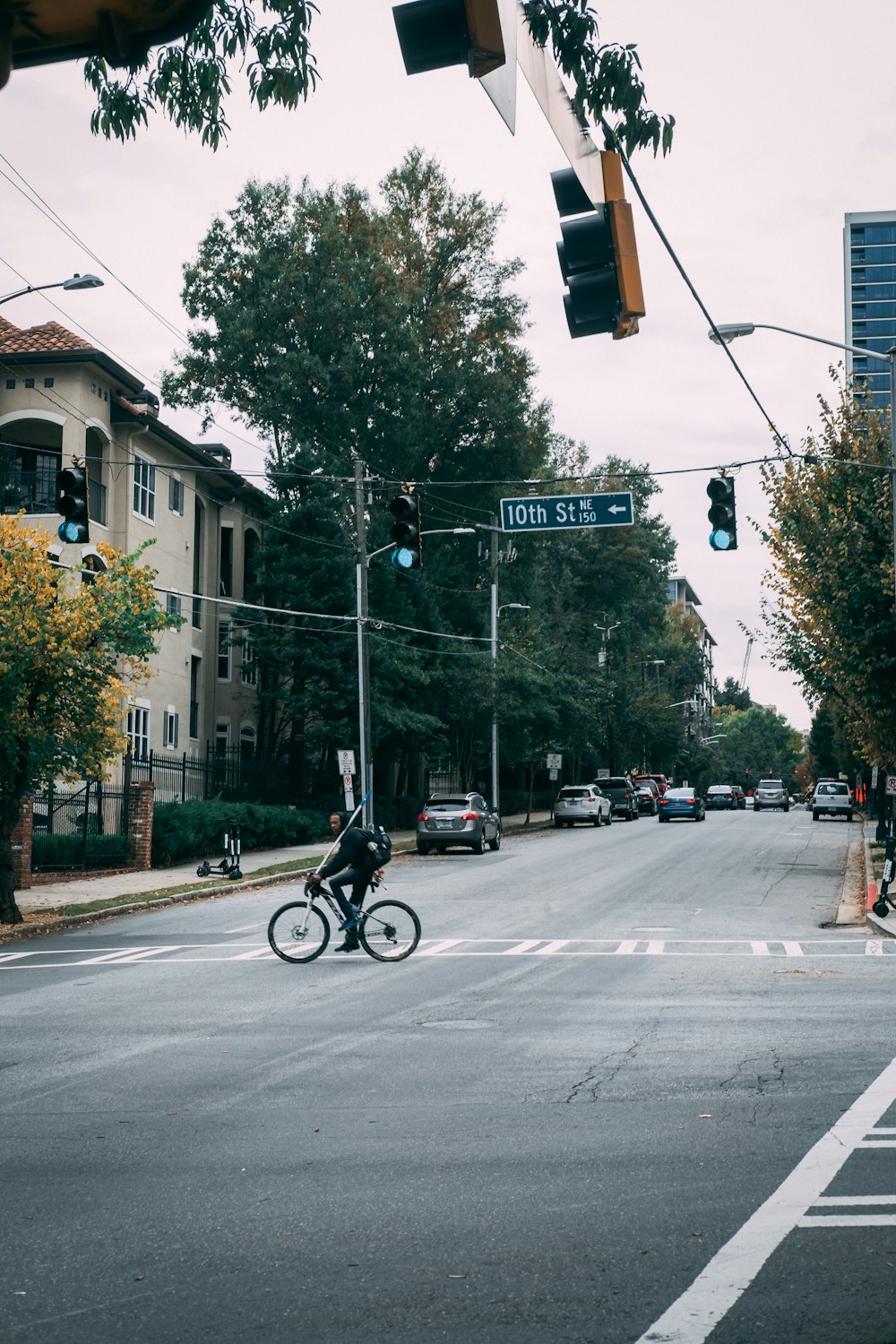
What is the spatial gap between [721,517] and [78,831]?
1829 cm

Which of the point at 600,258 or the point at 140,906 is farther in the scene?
the point at 140,906

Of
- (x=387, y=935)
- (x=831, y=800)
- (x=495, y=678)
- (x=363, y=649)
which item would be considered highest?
(x=495, y=678)

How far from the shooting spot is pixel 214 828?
114 ft

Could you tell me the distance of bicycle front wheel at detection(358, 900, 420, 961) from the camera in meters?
17.2

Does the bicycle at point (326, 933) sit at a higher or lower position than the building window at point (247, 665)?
lower

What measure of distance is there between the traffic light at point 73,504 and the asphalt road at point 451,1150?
549 centimetres

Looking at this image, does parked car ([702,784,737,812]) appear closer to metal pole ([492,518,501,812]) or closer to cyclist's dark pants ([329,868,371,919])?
metal pole ([492,518,501,812])

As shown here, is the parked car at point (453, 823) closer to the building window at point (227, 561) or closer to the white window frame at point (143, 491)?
the white window frame at point (143, 491)

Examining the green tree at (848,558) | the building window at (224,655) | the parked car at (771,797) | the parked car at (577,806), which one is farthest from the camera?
the parked car at (771,797)

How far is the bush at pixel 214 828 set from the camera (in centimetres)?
3309

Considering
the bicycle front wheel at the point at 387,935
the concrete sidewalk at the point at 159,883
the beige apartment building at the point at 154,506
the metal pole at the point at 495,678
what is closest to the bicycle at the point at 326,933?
the bicycle front wheel at the point at 387,935

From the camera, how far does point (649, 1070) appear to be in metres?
10.2

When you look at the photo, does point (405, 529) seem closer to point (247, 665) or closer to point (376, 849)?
point (376, 849)

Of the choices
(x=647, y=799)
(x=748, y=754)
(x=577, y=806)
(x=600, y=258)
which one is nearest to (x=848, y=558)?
(x=600, y=258)
